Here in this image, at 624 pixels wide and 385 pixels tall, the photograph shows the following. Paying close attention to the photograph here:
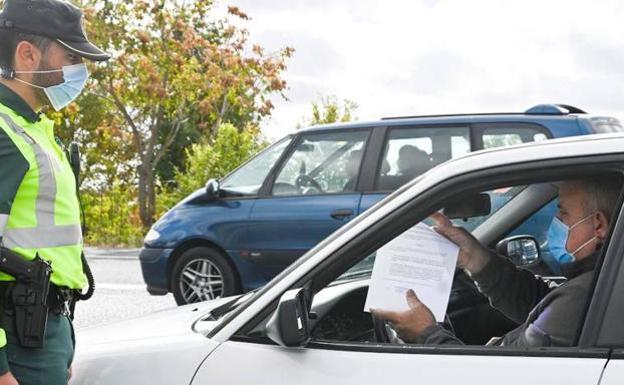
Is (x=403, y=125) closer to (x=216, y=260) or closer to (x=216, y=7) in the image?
(x=216, y=260)

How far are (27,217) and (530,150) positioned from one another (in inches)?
55.3

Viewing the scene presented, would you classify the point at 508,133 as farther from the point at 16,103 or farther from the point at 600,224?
the point at 16,103

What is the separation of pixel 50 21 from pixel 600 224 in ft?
5.61

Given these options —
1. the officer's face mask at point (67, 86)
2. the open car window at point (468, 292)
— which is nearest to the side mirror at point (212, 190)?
the open car window at point (468, 292)

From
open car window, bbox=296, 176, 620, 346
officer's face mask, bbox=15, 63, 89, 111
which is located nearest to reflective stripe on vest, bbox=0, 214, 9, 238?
officer's face mask, bbox=15, 63, 89, 111

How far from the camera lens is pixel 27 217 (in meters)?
2.91

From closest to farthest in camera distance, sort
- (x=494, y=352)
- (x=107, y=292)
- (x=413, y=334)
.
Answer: (x=494, y=352), (x=413, y=334), (x=107, y=292)

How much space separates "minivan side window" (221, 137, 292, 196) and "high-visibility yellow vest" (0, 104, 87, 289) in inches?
243

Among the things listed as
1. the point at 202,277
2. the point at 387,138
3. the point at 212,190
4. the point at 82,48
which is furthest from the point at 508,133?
the point at 82,48

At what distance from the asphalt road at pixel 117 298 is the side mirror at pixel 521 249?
15.6 feet

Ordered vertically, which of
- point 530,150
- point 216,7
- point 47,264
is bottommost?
point 47,264

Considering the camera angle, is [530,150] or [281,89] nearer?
[530,150]

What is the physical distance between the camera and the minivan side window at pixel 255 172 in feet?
30.5

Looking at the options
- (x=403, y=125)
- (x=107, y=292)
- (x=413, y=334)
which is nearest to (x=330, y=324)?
(x=413, y=334)
